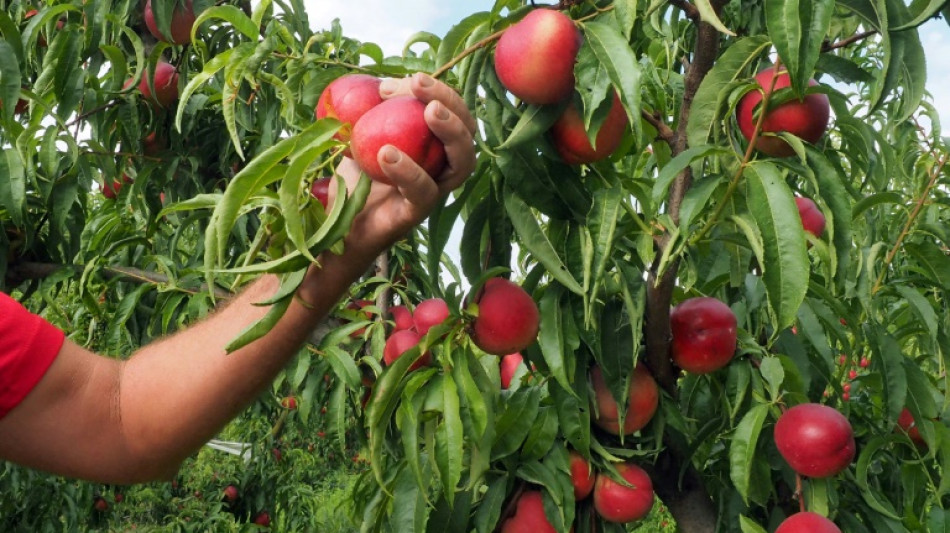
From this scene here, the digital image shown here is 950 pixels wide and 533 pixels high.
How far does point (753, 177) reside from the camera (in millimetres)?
743

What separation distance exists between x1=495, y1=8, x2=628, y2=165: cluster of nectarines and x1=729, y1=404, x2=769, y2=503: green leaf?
1.23ft

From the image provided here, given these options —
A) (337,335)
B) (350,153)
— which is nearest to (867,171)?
(350,153)

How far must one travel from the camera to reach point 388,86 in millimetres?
772

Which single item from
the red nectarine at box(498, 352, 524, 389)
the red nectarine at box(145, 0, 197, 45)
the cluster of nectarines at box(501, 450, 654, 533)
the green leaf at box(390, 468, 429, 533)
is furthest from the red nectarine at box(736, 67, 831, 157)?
the red nectarine at box(145, 0, 197, 45)

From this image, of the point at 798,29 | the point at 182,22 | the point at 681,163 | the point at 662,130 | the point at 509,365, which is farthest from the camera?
the point at 182,22

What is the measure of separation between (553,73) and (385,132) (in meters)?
0.16

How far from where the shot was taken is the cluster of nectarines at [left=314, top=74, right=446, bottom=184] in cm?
69

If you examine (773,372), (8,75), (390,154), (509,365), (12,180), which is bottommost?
(509,365)

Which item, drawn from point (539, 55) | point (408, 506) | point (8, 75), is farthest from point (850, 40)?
point (8, 75)

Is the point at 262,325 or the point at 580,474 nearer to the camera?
the point at 262,325

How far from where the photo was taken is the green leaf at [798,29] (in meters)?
0.63

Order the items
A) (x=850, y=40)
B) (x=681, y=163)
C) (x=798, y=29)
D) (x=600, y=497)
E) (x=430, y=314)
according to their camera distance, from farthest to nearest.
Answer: (x=430, y=314), (x=600, y=497), (x=850, y=40), (x=681, y=163), (x=798, y=29)

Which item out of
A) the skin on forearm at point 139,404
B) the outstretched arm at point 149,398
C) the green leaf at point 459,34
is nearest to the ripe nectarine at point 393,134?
the green leaf at point 459,34

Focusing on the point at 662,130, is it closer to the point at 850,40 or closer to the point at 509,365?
the point at 850,40
